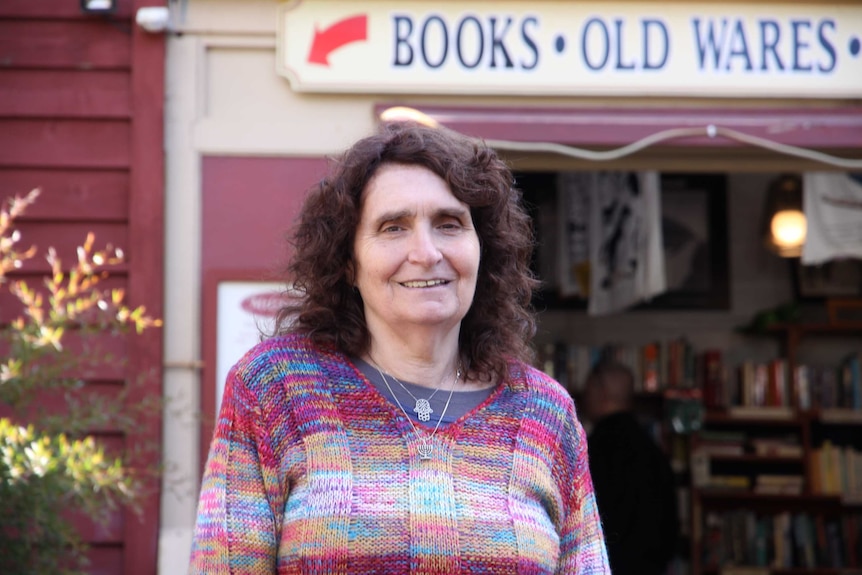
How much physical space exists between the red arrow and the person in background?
7.95 feet

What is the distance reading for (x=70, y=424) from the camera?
367cm

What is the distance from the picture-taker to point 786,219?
6.88 meters

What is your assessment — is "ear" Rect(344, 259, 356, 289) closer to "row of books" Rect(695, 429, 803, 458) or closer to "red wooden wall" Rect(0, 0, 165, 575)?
"red wooden wall" Rect(0, 0, 165, 575)

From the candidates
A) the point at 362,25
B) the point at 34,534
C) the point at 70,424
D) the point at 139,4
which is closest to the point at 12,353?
the point at 70,424

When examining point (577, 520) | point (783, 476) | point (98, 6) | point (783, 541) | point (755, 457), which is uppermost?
point (98, 6)

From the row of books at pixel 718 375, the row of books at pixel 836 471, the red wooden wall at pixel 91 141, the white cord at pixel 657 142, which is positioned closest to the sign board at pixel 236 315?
the red wooden wall at pixel 91 141

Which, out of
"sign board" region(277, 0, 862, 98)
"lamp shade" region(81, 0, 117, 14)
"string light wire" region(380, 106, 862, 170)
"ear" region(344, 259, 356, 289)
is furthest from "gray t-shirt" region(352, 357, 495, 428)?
"lamp shade" region(81, 0, 117, 14)

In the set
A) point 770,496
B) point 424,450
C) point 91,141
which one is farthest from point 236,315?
point 770,496

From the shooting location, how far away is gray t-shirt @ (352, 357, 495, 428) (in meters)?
2.13

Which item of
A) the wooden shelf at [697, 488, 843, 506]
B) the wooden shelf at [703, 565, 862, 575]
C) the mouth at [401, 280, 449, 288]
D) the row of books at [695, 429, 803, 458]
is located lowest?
the wooden shelf at [703, 565, 862, 575]

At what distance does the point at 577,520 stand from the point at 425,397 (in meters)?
0.37

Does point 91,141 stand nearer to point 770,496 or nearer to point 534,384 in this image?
point 534,384

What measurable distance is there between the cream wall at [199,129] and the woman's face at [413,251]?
226cm

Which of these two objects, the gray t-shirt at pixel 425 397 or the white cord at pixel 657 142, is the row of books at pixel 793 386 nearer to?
the white cord at pixel 657 142
